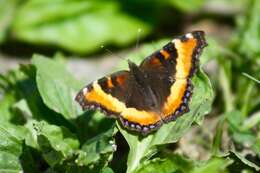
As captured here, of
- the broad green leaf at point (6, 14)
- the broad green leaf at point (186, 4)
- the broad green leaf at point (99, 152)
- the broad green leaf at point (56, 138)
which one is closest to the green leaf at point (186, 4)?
the broad green leaf at point (186, 4)

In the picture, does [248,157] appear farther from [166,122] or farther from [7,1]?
[7,1]

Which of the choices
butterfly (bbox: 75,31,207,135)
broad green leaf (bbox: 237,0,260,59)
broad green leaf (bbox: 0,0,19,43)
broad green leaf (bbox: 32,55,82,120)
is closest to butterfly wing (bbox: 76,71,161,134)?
butterfly (bbox: 75,31,207,135)

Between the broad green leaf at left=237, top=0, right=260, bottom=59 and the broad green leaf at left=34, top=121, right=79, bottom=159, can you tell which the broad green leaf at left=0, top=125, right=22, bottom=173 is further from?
the broad green leaf at left=237, top=0, right=260, bottom=59

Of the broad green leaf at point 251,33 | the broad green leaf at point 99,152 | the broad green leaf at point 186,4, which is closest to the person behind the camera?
the broad green leaf at point 99,152

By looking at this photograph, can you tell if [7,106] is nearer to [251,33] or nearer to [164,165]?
[164,165]

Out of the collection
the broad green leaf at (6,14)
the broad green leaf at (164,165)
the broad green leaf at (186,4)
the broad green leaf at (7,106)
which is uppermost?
the broad green leaf at (6,14)

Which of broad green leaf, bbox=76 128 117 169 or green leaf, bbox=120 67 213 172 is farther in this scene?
green leaf, bbox=120 67 213 172

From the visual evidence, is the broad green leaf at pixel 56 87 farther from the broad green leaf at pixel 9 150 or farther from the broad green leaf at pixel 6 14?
the broad green leaf at pixel 6 14

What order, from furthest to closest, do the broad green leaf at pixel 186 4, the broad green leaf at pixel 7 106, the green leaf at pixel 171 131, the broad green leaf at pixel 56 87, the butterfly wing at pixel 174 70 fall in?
the broad green leaf at pixel 186 4
the broad green leaf at pixel 7 106
the broad green leaf at pixel 56 87
the butterfly wing at pixel 174 70
the green leaf at pixel 171 131

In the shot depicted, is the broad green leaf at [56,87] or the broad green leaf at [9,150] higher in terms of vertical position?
the broad green leaf at [56,87]
